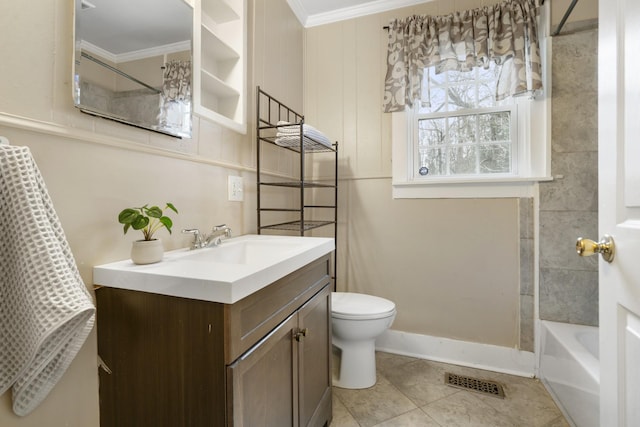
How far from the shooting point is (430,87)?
2076mm

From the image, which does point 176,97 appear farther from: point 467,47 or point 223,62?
point 467,47

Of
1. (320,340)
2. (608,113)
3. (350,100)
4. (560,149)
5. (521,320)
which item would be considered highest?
(350,100)

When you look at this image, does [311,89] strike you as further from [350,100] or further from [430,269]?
[430,269]

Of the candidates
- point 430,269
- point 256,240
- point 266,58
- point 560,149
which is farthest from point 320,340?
point 560,149

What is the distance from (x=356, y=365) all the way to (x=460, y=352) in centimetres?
75

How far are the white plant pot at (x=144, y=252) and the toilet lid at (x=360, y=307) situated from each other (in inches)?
38.9

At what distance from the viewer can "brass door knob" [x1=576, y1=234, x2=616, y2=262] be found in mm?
663

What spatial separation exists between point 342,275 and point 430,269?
24.2 inches

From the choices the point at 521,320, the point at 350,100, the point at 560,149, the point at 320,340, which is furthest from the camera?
the point at 350,100

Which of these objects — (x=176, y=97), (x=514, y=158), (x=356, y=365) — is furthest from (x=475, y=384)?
(x=176, y=97)

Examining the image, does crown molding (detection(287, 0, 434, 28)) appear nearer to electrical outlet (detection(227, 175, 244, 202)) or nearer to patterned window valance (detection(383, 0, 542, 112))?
patterned window valance (detection(383, 0, 542, 112))

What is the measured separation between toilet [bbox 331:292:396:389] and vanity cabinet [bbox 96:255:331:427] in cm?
64

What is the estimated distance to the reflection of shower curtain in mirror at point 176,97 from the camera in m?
1.11

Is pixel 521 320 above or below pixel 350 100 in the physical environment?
below
